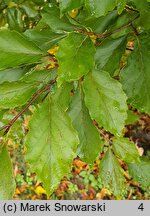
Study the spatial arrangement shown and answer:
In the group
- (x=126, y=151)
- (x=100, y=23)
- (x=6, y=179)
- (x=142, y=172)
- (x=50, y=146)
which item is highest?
(x=100, y=23)

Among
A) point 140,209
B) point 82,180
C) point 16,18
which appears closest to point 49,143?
point 140,209

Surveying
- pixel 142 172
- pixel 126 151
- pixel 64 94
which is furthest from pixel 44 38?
pixel 142 172

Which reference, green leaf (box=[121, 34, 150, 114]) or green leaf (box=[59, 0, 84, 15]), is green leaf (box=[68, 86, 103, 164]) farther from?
green leaf (box=[59, 0, 84, 15])

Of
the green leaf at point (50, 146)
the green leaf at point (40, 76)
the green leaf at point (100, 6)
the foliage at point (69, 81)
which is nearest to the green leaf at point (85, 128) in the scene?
the foliage at point (69, 81)

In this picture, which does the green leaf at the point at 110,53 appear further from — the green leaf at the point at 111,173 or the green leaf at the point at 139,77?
the green leaf at the point at 111,173

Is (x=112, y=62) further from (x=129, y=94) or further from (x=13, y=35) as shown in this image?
(x=13, y=35)

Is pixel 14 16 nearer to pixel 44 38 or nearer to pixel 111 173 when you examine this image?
pixel 44 38
